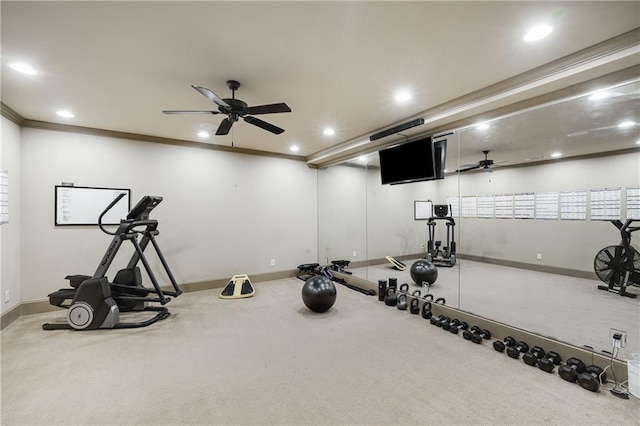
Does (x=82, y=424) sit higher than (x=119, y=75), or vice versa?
(x=119, y=75)

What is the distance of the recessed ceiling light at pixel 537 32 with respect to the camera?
6.47 ft

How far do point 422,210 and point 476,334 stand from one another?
7.26ft

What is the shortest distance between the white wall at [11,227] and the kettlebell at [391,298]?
5.19 meters

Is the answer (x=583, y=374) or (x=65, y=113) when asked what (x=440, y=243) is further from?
(x=65, y=113)

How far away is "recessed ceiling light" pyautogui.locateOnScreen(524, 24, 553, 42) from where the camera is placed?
1971 mm

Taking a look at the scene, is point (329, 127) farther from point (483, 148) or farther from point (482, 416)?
point (482, 416)

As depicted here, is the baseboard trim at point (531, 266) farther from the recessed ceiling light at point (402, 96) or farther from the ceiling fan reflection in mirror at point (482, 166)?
the recessed ceiling light at point (402, 96)

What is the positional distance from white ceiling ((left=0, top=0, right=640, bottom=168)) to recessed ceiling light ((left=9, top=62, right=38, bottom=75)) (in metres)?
0.07

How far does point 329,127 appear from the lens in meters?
4.38

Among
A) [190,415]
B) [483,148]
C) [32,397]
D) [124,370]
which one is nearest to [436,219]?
[483,148]

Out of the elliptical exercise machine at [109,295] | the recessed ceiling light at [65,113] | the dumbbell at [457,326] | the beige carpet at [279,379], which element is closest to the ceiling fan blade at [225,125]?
the elliptical exercise machine at [109,295]

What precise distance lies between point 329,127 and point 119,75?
8.90 ft

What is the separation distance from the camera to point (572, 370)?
2373mm

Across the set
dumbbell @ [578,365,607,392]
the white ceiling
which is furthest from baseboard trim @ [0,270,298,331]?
dumbbell @ [578,365,607,392]
